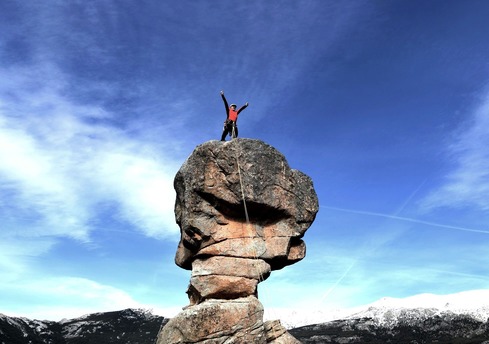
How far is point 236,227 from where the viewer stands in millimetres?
25516

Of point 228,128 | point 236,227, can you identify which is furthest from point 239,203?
point 228,128

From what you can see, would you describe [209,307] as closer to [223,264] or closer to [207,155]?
[223,264]

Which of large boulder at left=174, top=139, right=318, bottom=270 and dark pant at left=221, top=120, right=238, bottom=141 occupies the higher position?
dark pant at left=221, top=120, right=238, bottom=141

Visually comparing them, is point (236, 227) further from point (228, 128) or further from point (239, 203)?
point (228, 128)

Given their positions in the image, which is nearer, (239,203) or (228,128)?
(239,203)

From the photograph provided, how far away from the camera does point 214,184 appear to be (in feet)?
81.8

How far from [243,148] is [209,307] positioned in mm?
8752

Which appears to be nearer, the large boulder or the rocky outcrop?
the rocky outcrop

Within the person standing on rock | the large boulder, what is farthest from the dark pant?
the large boulder

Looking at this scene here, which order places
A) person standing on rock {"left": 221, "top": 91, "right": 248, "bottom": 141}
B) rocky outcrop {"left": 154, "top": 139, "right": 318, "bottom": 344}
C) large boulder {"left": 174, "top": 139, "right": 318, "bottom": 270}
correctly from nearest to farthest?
1. rocky outcrop {"left": 154, "top": 139, "right": 318, "bottom": 344}
2. large boulder {"left": 174, "top": 139, "right": 318, "bottom": 270}
3. person standing on rock {"left": 221, "top": 91, "right": 248, "bottom": 141}

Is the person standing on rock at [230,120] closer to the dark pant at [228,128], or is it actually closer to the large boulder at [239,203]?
the dark pant at [228,128]

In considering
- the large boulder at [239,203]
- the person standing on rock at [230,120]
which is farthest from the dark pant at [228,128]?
the large boulder at [239,203]

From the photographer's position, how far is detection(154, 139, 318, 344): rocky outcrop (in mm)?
23375

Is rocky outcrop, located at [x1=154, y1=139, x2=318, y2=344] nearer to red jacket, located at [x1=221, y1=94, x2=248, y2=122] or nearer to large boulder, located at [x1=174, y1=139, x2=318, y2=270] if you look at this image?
large boulder, located at [x1=174, y1=139, x2=318, y2=270]
